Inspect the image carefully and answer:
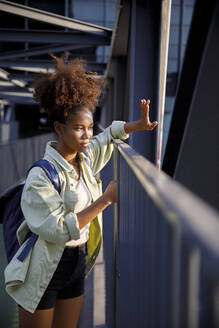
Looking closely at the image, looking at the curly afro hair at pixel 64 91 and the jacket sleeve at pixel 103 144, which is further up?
the curly afro hair at pixel 64 91

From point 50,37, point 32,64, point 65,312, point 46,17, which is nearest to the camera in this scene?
point 65,312

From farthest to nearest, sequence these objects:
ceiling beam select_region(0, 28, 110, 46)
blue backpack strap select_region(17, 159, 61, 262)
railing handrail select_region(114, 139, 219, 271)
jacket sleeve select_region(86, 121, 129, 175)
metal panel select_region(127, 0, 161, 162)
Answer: ceiling beam select_region(0, 28, 110, 46) → metal panel select_region(127, 0, 161, 162) → jacket sleeve select_region(86, 121, 129, 175) → blue backpack strap select_region(17, 159, 61, 262) → railing handrail select_region(114, 139, 219, 271)

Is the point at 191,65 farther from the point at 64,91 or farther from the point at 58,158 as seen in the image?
the point at 58,158

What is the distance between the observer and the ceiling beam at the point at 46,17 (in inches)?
268

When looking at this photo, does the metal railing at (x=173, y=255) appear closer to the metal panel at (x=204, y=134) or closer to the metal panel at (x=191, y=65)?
the metal panel at (x=204, y=134)

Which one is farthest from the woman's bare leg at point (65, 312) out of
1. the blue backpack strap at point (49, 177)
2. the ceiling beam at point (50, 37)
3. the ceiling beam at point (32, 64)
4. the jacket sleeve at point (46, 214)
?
the ceiling beam at point (32, 64)

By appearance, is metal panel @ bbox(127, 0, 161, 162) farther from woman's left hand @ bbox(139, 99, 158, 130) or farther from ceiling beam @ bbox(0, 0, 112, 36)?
ceiling beam @ bbox(0, 0, 112, 36)

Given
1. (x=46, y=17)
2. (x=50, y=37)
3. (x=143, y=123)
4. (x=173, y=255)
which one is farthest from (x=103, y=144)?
(x=50, y=37)

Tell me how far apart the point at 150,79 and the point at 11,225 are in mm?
1911

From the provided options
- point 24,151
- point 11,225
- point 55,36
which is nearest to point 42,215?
point 11,225

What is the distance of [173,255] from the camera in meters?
0.81

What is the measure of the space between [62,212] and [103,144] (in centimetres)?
85

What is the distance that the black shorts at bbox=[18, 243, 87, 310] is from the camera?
231 centimetres

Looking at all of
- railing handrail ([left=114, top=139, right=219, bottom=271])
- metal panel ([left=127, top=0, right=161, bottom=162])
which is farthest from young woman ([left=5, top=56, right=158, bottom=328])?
railing handrail ([left=114, top=139, right=219, bottom=271])
